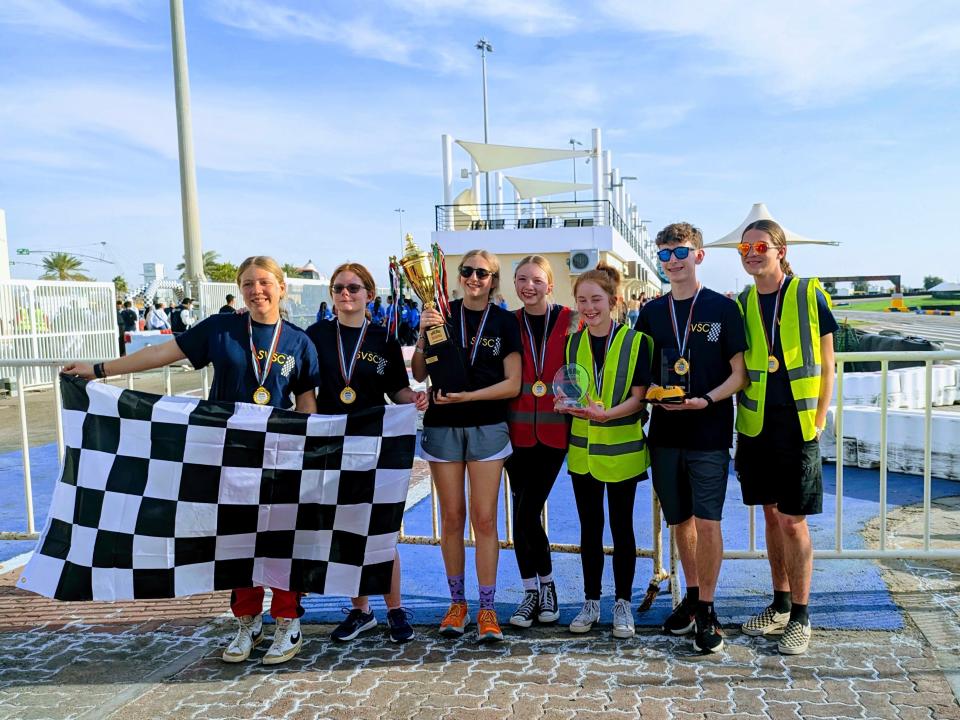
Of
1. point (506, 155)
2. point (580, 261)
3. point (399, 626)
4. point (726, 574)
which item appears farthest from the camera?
point (506, 155)

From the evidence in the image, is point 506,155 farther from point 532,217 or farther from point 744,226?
point 744,226

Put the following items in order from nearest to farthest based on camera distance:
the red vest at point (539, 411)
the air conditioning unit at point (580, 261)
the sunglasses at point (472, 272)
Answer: the sunglasses at point (472, 272) < the red vest at point (539, 411) < the air conditioning unit at point (580, 261)

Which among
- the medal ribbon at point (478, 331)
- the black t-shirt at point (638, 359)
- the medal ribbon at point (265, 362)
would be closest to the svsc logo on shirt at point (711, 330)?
the black t-shirt at point (638, 359)

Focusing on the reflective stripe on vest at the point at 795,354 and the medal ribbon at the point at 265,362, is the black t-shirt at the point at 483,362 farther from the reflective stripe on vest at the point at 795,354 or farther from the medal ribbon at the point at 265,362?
the reflective stripe on vest at the point at 795,354

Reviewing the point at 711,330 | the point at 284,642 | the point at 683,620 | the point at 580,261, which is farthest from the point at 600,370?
the point at 580,261

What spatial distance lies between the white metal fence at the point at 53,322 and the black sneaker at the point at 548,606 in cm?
1485

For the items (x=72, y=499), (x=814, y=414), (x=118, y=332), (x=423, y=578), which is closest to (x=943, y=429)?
(x=814, y=414)

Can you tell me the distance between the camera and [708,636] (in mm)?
3443

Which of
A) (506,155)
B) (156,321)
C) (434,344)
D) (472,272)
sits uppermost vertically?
(506,155)

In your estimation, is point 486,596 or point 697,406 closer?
point 697,406

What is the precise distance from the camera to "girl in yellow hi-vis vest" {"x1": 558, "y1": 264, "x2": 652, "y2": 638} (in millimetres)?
3594

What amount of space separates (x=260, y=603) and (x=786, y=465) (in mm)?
2601

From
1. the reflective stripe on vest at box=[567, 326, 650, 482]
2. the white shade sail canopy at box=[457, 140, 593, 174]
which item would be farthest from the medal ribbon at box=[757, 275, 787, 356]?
the white shade sail canopy at box=[457, 140, 593, 174]

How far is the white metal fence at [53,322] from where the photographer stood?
15.7 metres
